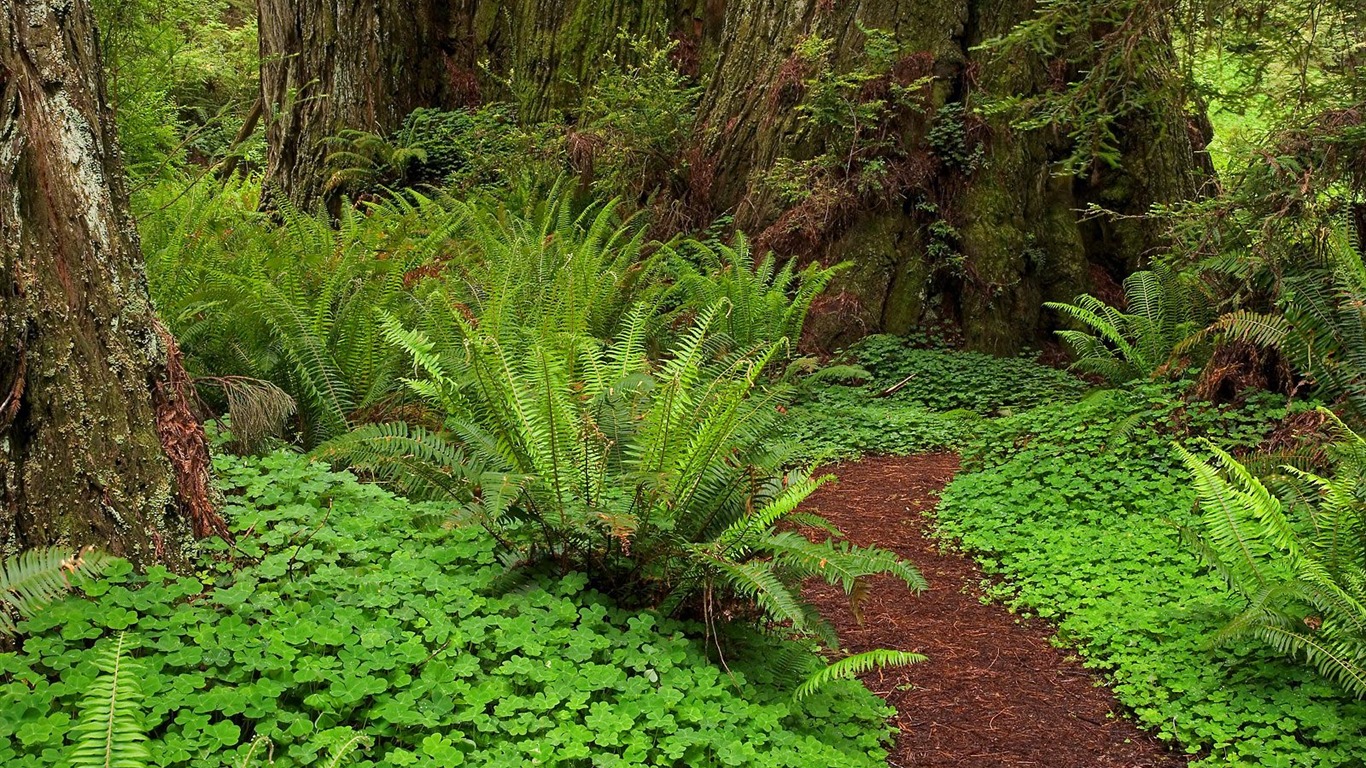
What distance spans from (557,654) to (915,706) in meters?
1.57

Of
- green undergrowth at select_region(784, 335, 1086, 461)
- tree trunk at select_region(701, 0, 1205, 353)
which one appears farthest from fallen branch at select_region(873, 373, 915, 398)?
tree trunk at select_region(701, 0, 1205, 353)

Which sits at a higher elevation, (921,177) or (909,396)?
(921,177)

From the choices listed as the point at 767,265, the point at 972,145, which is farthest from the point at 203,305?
the point at 972,145

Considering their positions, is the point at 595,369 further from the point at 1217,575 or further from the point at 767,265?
the point at 767,265

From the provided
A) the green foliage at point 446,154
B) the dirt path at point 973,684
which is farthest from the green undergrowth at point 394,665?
the green foliage at point 446,154

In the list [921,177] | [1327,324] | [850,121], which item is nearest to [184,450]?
[1327,324]

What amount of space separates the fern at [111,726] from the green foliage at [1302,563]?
3.53m

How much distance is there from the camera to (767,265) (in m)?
7.78

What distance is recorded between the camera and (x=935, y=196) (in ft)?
28.1

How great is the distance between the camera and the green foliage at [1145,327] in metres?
6.51

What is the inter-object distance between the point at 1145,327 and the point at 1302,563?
3.25 meters

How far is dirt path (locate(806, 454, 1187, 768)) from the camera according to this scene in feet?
11.7

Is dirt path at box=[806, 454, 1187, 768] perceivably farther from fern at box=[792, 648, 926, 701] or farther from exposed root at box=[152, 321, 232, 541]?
exposed root at box=[152, 321, 232, 541]

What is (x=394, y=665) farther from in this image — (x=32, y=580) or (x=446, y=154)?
(x=446, y=154)
